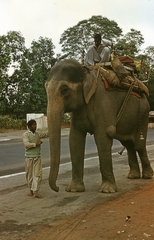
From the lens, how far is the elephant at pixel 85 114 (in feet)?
23.3

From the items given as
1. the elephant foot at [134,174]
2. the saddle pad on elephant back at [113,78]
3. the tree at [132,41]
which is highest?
the tree at [132,41]

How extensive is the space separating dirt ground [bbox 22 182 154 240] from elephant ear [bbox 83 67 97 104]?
6.51 ft

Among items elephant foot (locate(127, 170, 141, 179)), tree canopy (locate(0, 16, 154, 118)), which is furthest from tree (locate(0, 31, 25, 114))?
elephant foot (locate(127, 170, 141, 179))

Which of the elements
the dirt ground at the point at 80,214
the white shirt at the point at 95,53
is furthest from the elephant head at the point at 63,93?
the white shirt at the point at 95,53

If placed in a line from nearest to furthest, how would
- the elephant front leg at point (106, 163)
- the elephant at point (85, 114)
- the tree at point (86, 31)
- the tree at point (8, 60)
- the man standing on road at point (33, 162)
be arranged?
the elephant at point (85, 114) < the man standing on road at point (33, 162) < the elephant front leg at point (106, 163) < the tree at point (8, 60) < the tree at point (86, 31)

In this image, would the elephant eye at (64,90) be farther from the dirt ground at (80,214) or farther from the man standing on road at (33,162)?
the dirt ground at (80,214)

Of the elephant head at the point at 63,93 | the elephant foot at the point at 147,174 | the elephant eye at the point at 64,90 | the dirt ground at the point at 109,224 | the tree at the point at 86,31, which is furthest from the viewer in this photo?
the tree at the point at 86,31

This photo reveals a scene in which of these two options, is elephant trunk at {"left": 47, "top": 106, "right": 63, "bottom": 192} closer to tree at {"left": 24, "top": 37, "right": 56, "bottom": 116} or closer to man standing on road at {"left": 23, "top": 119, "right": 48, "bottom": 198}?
man standing on road at {"left": 23, "top": 119, "right": 48, "bottom": 198}

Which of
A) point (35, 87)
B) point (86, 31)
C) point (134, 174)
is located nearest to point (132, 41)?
point (86, 31)

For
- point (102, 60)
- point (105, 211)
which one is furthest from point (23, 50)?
point (105, 211)

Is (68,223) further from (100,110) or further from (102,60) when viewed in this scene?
(102,60)

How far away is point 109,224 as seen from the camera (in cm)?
564

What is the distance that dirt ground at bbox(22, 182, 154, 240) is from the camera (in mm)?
5168

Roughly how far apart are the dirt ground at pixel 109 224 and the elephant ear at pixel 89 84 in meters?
1.98
